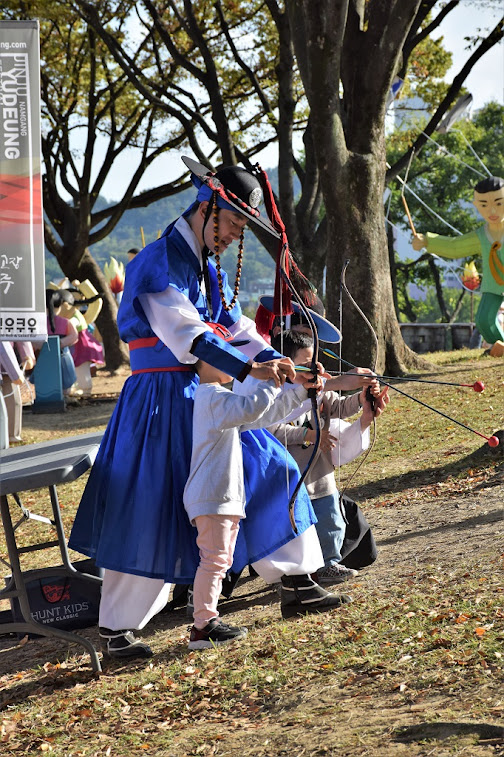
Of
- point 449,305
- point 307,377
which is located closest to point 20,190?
point 307,377

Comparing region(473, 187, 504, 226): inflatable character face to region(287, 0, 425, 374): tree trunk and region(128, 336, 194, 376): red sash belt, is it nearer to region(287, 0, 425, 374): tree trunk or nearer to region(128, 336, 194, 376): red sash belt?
region(287, 0, 425, 374): tree trunk

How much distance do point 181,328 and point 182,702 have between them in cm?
140

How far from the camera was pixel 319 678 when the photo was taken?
3.49 metres

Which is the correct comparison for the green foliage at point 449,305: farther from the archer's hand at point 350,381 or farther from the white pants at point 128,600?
the white pants at point 128,600

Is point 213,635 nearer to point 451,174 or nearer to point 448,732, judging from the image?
point 448,732

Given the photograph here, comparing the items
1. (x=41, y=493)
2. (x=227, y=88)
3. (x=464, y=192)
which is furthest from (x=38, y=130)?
(x=464, y=192)

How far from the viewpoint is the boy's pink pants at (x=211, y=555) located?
3.84 metres

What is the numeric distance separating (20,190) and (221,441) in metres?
4.02

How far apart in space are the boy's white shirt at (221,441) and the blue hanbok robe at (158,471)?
0.38 feet

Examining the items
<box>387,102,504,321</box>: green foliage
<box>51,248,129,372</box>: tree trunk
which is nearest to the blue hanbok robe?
<box>51,248,129,372</box>: tree trunk

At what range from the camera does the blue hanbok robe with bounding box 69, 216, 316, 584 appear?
389 centimetres

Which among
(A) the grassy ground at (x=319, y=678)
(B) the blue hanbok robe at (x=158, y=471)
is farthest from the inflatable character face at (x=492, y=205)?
(B) the blue hanbok robe at (x=158, y=471)

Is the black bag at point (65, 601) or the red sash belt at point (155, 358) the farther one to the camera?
the black bag at point (65, 601)

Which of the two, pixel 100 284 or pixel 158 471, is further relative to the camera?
pixel 100 284
